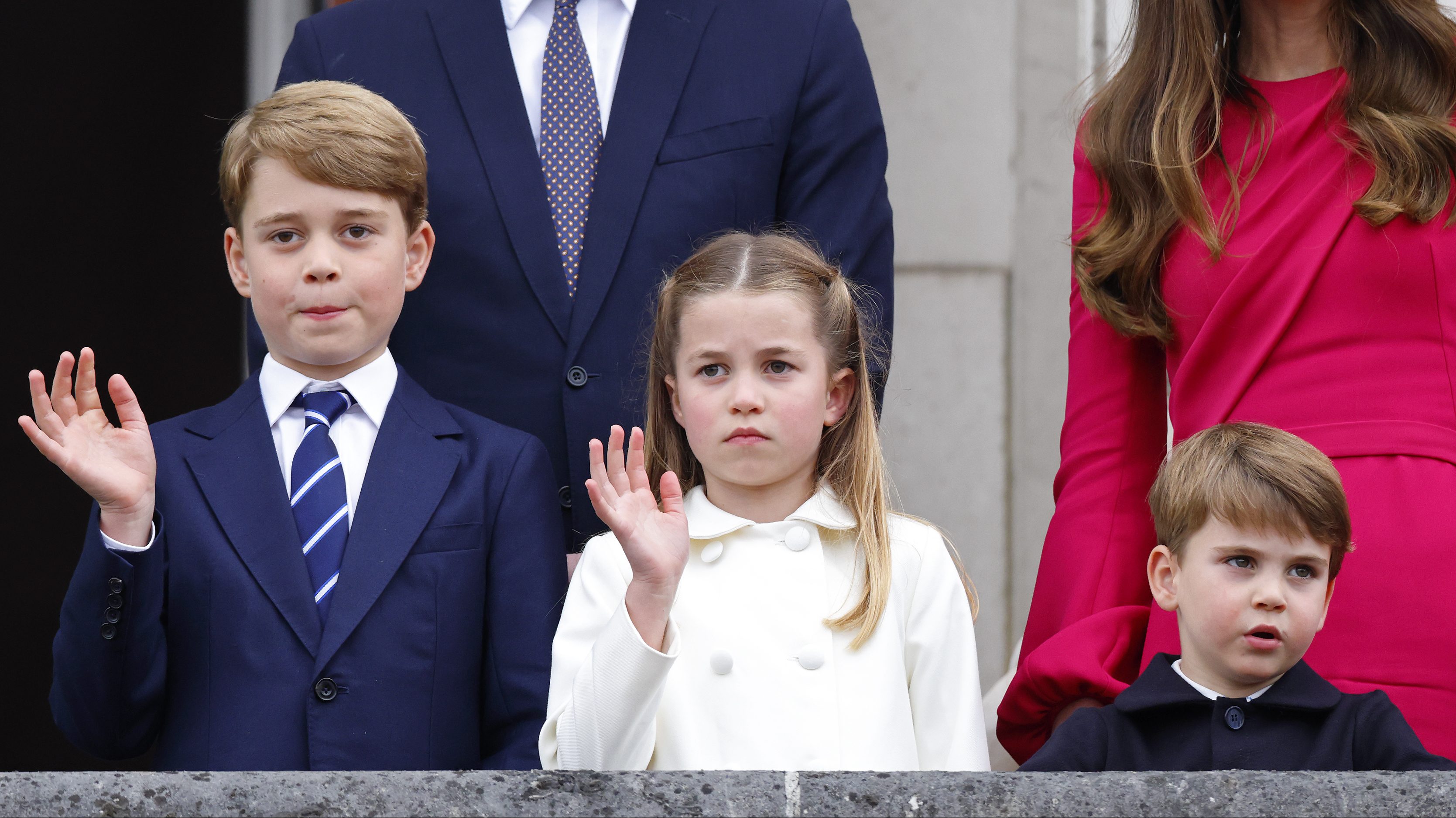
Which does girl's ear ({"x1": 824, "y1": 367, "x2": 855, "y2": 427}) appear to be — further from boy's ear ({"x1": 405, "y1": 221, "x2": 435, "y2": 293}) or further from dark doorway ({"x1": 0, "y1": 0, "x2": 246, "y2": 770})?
dark doorway ({"x1": 0, "y1": 0, "x2": 246, "y2": 770})

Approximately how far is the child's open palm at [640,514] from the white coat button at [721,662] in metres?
0.25

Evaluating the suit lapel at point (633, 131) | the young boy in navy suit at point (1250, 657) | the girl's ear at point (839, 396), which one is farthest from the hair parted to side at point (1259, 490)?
the suit lapel at point (633, 131)

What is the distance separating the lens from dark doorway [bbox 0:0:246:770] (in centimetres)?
500

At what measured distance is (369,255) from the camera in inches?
117

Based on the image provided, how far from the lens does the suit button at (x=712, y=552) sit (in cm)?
276

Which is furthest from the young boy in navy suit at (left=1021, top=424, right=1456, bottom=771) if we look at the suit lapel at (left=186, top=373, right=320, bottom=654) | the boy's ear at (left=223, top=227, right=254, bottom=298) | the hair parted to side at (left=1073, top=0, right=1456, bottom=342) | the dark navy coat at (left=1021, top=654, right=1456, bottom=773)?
the boy's ear at (left=223, top=227, right=254, bottom=298)

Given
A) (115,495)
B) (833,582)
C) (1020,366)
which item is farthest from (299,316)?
(1020,366)

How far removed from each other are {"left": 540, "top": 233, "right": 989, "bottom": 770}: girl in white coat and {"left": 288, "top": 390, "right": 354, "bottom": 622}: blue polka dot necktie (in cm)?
42

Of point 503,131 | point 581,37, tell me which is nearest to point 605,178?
point 503,131

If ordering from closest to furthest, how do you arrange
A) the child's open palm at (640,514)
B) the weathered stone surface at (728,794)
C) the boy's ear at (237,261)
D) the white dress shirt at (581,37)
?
1. the weathered stone surface at (728,794)
2. the child's open palm at (640,514)
3. the boy's ear at (237,261)
4. the white dress shirt at (581,37)

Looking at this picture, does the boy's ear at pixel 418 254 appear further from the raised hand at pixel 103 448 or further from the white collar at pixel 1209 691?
the white collar at pixel 1209 691

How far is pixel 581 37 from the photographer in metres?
3.42

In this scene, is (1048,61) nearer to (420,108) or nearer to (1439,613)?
(420,108)

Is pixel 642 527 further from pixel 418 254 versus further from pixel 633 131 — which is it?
pixel 633 131
